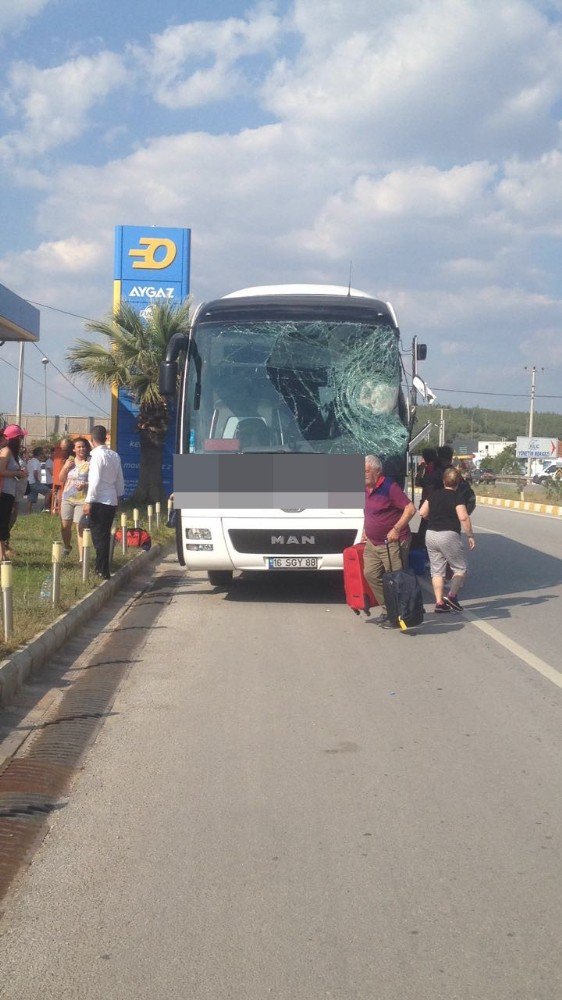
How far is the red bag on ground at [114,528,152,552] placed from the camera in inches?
690

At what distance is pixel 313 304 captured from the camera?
39.9 ft

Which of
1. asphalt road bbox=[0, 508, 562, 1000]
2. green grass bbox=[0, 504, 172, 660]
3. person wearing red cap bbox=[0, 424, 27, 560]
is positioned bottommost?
asphalt road bbox=[0, 508, 562, 1000]

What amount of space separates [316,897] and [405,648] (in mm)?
5353

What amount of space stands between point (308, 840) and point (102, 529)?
27.6 ft

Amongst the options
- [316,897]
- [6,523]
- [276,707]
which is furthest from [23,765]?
[6,523]

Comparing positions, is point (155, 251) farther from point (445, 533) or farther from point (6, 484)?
point (445, 533)

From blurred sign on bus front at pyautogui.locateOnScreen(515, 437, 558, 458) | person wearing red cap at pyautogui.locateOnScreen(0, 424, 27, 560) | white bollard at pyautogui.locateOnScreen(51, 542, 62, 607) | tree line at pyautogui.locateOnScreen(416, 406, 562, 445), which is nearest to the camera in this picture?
white bollard at pyautogui.locateOnScreen(51, 542, 62, 607)

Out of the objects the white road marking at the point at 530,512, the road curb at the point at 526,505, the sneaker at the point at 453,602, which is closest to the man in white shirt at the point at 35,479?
the sneaker at the point at 453,602

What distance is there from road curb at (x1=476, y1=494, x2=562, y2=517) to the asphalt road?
31.8 meters

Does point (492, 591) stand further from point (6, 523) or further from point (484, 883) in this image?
point (484, 883)

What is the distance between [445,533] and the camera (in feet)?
36.6

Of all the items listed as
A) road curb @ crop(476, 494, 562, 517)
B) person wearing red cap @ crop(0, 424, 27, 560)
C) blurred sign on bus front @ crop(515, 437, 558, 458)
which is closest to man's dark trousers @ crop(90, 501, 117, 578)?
person wearing red cap @ crop(0, 424, 27, 560)

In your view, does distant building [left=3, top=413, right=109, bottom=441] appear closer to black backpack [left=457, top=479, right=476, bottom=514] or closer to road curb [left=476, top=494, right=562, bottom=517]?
road curb [left=476, top=494, right=562, bottom=517]

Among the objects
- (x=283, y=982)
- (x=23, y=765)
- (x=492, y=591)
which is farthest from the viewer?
(x=492, y=591)
